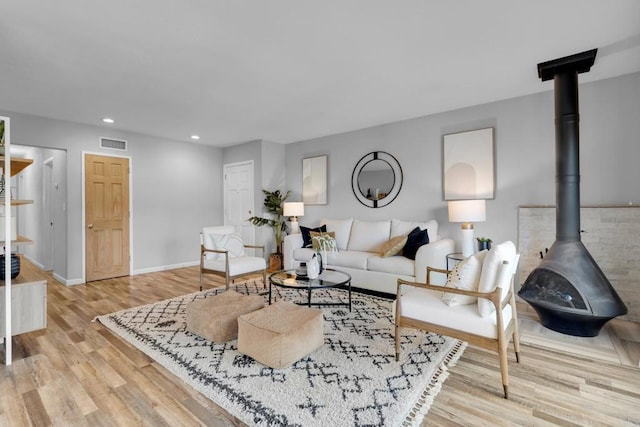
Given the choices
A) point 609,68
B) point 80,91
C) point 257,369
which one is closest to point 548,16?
point 609,68

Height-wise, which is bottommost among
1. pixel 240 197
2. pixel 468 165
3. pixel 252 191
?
pixel 240 197

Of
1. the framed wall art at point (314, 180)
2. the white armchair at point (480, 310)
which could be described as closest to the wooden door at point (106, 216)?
the framed wall art at point (314, 180)

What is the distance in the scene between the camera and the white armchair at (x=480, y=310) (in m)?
1.96

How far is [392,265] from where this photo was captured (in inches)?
155

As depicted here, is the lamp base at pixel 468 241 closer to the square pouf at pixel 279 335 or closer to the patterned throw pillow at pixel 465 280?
Result: the patterned throw pillow at pixel 465 280

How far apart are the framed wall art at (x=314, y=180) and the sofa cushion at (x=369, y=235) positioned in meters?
1.09

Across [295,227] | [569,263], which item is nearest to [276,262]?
[295,227]

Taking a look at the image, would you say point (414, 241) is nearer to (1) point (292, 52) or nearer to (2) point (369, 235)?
(2) point (369, 235)

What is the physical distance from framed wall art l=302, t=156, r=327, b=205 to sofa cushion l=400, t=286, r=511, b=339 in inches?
139

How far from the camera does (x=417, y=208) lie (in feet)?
15.3

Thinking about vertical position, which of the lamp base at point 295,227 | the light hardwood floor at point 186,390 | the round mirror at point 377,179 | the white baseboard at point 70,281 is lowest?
the light hardwood floor at point 186,390

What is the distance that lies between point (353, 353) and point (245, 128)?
4025 mm

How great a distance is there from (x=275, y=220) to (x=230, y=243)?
1.61m

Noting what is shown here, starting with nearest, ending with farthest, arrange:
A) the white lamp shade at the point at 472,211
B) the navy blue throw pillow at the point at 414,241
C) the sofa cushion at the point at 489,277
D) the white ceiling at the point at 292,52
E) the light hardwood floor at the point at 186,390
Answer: the light hardwood floor at the point at 186,390
the sofa cushion at the point at 489,277
the white ceiling at the point at 292,52
the white lamp shade at the point at 472,211
the navy blue throw pillow at the point at 414,241
